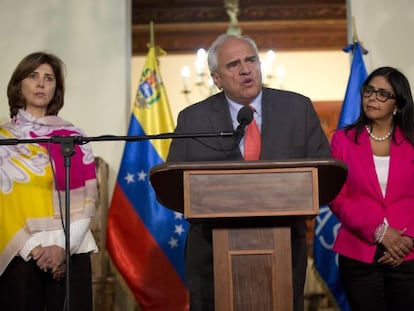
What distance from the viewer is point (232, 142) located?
2256mm

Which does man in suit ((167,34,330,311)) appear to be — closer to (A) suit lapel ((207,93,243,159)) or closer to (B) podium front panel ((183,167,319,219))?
(A) suit lapel ((207,93,243,159))

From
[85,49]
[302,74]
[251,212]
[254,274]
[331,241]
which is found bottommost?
[331,241]

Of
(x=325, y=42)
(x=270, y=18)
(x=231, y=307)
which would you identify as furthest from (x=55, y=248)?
(x=325, y=42)

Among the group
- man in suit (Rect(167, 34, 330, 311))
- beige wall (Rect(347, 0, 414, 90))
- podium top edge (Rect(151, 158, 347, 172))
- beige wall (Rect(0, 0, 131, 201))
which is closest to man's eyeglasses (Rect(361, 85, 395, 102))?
man in suit (Rect(167, 34, 330, 311))

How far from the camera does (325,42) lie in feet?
25.0

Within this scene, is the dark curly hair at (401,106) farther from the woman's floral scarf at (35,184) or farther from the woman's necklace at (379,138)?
the woman's floral scarf at (35,184)

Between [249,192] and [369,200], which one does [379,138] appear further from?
[249,192]

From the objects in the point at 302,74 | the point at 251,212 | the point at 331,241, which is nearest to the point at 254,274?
the point at 251,212

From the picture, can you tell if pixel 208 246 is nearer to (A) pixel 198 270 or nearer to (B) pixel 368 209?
(A) pixel 198 270

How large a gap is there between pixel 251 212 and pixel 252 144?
0.59 m

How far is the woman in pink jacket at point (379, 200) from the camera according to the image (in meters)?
2.57

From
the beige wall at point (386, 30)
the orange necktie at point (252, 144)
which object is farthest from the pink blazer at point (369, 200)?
the beige wall at point (386, 30)

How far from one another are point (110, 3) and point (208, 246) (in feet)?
7.78

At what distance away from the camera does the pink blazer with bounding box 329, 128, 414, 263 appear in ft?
8.53
